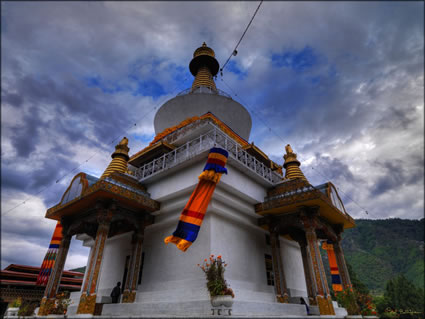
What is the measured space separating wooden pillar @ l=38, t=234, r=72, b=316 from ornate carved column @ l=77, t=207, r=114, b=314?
2.34m

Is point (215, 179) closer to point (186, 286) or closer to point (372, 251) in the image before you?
point (186, 286)

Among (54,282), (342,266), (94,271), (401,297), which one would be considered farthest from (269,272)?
(401,297)

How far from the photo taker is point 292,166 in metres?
19.3

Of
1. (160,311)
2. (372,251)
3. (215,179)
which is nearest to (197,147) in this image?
(215,179)

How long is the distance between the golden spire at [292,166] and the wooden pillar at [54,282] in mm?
14529

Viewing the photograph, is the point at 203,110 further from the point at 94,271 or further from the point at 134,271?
the point at 94,271

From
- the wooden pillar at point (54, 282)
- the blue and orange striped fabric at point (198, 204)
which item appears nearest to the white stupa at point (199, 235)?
the wooden pillar at point (54, 282)

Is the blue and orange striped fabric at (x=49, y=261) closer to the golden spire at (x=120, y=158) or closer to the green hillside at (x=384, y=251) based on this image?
the golden spire at (x=120, y=158)

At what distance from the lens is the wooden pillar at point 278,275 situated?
12734mm

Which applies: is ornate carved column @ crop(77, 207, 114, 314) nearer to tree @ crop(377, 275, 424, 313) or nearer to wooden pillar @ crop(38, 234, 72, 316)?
wooden pillar @ crop(38, 234, 72, 316)

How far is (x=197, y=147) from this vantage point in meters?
14.3

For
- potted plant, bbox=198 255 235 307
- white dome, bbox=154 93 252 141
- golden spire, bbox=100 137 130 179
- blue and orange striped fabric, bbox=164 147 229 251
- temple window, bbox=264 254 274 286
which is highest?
white dome, bbox=154 93 252 141

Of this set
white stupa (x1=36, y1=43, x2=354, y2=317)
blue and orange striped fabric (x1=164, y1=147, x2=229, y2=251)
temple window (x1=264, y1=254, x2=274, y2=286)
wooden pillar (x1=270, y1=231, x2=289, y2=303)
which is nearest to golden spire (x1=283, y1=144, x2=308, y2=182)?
white stupa (x1=36, y1=43, x2=354, y2=317)

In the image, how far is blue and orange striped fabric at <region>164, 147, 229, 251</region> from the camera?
416 inches
